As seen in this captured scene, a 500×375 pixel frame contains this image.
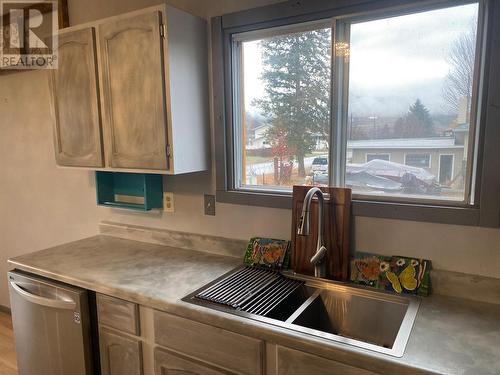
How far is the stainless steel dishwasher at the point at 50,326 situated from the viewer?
167cm

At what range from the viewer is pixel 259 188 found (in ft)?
6.25

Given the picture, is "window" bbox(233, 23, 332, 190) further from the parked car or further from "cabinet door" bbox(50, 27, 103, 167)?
"cabinet door" bbox(50, 27, 103, 167)

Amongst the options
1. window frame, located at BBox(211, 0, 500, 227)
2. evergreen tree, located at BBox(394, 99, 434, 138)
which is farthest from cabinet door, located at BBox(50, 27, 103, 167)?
evergreen tree, located at BBox(394, 99, 434, 138)

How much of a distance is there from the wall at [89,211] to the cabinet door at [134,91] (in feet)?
1.11

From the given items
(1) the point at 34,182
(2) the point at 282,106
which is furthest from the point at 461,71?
(1) the point at 34,182

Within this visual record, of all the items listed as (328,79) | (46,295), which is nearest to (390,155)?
(328,79)

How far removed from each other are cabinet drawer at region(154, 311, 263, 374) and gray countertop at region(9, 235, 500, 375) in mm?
38

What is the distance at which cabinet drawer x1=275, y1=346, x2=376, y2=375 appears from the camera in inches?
43.5

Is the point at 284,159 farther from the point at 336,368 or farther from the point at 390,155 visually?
the point at 336,368

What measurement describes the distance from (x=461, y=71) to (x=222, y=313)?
1.28m

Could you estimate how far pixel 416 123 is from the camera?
150cm

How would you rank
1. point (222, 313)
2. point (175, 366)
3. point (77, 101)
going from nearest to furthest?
1. point (222, 313)
2. point (175, 366)
3. point (77, 101)

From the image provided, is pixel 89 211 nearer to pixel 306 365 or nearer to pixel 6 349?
pixel 6 349

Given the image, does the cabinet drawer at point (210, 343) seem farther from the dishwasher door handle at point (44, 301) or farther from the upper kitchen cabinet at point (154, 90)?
the upper kitchen cabinet at point (154, 90)
